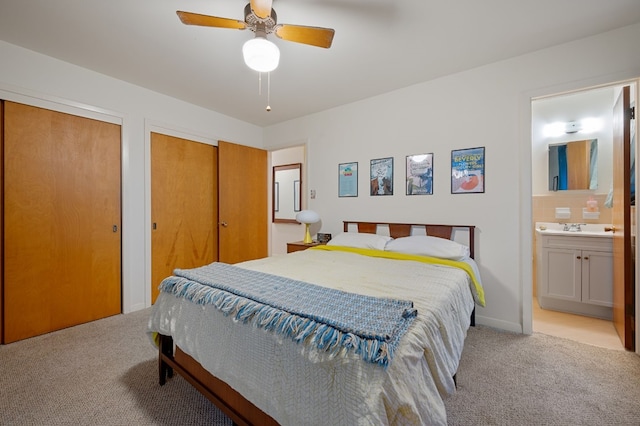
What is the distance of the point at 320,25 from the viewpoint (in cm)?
194

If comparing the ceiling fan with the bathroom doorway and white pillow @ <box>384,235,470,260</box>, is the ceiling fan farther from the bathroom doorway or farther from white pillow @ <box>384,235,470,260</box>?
the bathroom doorway

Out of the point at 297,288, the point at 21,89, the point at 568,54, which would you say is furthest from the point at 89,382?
the point at 568,54

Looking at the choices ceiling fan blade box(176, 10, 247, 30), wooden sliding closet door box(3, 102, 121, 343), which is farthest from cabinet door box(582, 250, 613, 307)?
wooden sliding closet door box(3, 102, 121, 343)

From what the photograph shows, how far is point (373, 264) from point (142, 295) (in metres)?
2.65

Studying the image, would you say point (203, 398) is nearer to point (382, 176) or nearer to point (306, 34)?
point (306, 34)

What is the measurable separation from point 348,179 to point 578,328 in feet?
9.01

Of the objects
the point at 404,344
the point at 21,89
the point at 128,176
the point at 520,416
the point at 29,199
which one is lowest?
the point at 520,416

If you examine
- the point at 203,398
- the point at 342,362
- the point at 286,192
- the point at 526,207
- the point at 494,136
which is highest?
the point at 494,136

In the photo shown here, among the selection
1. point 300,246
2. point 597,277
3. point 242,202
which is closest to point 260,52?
point 300,246

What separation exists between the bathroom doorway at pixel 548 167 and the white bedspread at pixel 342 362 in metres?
1.85

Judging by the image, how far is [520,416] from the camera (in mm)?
1417

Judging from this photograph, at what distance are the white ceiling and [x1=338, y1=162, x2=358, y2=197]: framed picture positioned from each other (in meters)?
0.94

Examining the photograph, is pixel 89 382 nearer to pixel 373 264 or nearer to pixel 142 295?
pixel 142 295

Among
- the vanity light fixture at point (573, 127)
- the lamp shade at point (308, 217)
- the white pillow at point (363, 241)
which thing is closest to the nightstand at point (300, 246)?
the lamp shade at point (308, 217)
